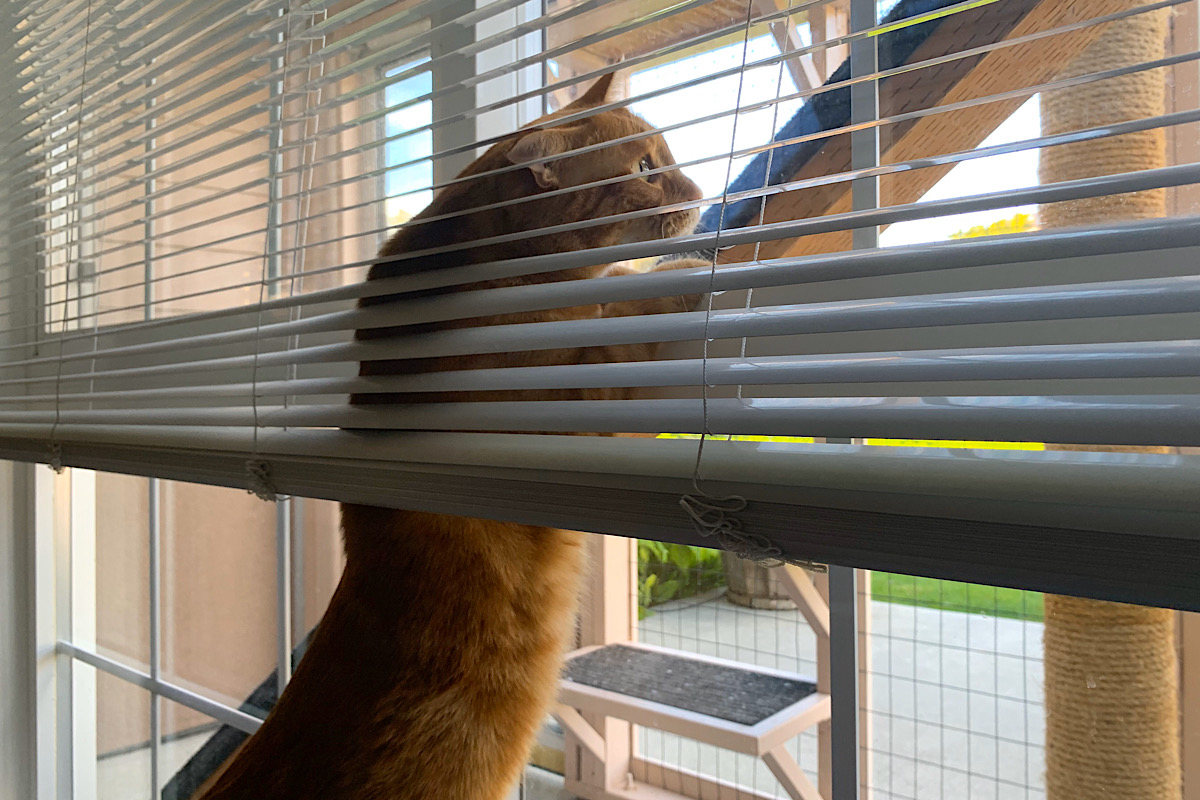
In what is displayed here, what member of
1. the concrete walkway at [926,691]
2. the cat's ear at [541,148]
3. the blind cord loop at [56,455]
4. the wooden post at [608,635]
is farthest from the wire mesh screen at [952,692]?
the blind cord loop at [56,455]

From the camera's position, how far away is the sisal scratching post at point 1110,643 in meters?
0.67

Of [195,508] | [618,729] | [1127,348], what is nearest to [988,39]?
[1127,348]

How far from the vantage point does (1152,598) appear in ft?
1.39

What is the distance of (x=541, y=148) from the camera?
0.84 metres

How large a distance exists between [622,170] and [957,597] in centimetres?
81

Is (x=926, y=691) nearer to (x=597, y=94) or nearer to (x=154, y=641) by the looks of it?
(x=597, y=94)

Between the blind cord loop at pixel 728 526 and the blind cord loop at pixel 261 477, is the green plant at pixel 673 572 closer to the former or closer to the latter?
the blind cord loop at pixel 261 477

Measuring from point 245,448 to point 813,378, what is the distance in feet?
2.30

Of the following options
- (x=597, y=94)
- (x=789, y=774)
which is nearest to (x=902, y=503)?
(x=597, y=94)

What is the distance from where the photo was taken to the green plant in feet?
4.88

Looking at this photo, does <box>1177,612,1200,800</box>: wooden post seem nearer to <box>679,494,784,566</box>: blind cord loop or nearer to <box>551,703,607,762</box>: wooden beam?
<box>679,494,784,566</box>: blind cord loop

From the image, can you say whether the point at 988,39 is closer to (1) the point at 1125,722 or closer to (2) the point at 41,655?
(1) the point at 1125,722

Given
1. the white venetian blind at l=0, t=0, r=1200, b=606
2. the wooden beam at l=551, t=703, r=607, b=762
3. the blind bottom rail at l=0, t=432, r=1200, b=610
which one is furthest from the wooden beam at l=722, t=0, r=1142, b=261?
the wooden beam at l=551, t=703, r=607, b=762

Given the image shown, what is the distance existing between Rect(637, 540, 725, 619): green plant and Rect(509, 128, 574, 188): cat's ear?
2.42 ft
